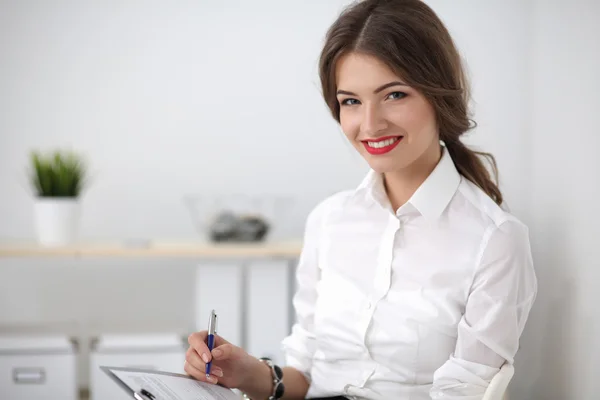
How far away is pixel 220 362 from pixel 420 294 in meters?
0.41

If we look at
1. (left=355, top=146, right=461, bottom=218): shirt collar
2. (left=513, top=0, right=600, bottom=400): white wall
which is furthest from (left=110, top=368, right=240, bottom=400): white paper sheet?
(left=513, top=0, right=600, bottom=400): white wall

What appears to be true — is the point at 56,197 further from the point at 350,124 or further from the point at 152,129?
the point at 350,124

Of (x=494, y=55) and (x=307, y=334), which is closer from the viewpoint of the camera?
(x=307, y=334)

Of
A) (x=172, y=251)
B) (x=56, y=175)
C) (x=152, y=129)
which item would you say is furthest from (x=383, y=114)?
(x=152, y=129)

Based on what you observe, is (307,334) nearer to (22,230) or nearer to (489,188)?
(489,188)

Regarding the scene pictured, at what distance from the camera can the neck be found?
1.51 m

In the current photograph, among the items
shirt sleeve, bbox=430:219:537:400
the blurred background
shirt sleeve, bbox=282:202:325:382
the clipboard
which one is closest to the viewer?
the clipboard

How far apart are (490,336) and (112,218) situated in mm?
2058

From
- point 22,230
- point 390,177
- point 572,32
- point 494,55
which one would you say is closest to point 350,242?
point 390,177

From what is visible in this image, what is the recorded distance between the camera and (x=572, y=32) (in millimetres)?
1853

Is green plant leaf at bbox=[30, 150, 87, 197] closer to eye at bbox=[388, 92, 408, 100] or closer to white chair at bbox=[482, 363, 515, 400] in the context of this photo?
eye at bbox=[388, 92, 408, 100]

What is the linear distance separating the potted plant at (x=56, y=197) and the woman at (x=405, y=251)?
1.39m

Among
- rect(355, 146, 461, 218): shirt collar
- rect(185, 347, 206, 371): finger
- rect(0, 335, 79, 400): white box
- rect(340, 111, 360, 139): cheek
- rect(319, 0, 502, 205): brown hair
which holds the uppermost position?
rect(319, 0, 502, 205): brown hair

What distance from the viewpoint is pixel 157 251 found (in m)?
2.56
